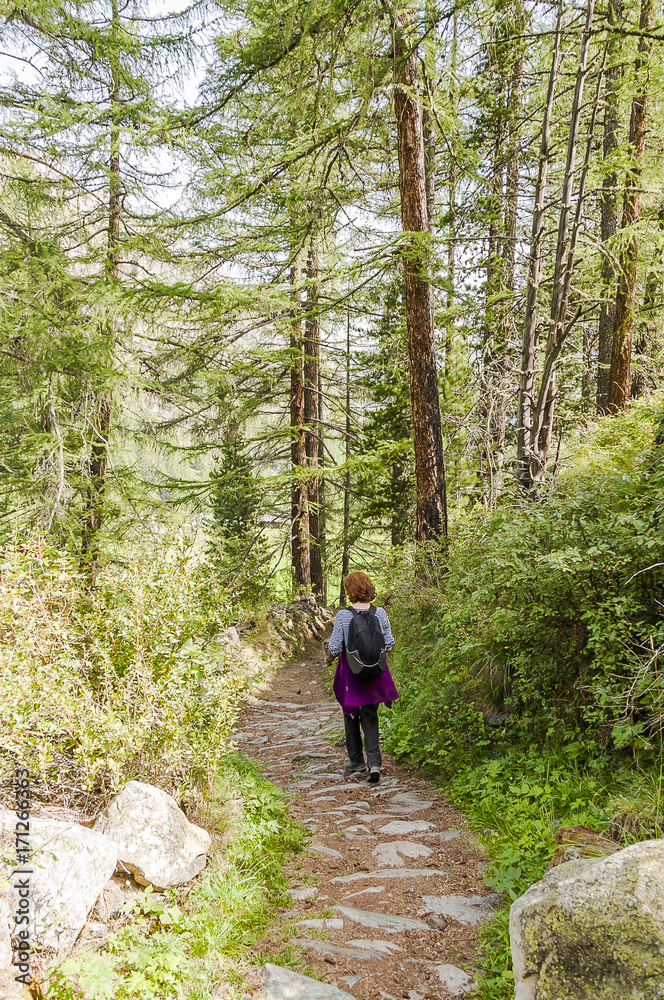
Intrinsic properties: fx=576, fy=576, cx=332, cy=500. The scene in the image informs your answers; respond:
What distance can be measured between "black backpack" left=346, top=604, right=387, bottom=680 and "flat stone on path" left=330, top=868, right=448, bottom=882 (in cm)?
187

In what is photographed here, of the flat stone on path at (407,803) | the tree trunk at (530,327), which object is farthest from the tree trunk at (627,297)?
the flat stone on path at (407,803)

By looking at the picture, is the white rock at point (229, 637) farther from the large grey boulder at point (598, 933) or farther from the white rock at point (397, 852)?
the large grey boulder at point (598, 933)

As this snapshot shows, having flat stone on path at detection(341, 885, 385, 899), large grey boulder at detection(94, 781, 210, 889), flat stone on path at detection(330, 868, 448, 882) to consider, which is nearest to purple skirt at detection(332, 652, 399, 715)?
flat stone on path at detection(330, 868, 448, 882)

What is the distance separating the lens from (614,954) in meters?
2.11

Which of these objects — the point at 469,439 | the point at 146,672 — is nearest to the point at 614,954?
the point at 146,672

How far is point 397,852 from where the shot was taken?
4.36 m

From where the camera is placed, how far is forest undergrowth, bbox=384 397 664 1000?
11.7 feet

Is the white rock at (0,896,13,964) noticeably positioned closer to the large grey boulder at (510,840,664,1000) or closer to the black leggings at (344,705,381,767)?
the large grey boulder at (510,840,664,1000)

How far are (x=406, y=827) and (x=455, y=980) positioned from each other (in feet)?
5.93

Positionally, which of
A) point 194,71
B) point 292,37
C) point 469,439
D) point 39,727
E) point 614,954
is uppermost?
point 194,71

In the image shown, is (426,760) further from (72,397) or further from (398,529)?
(398,529)

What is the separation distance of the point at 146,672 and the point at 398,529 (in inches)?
499

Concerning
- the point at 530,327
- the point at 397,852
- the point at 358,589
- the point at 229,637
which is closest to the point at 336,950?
the point at 397,852

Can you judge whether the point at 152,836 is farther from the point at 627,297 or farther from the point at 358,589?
the point at 627,297
